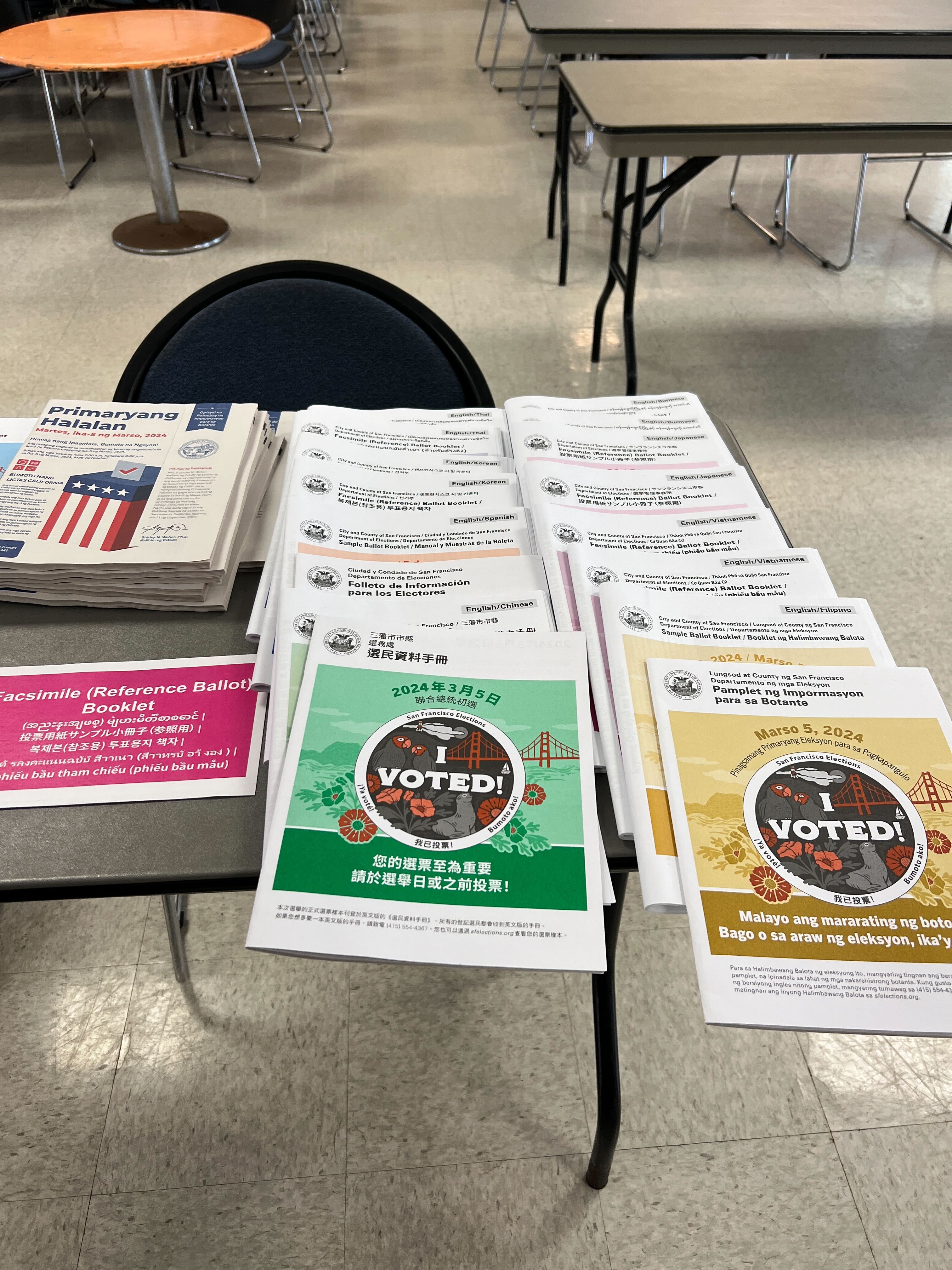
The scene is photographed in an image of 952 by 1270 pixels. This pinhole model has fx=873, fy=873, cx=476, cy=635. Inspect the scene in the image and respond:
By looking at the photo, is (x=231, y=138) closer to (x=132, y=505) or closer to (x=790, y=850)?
(x=132, y=505)

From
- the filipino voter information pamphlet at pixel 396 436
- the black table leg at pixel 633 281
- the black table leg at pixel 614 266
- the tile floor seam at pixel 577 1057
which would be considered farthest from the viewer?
the black table leg at pixel 614 266

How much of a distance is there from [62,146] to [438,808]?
549 cm

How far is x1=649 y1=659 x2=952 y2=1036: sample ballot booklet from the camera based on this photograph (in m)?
0.55

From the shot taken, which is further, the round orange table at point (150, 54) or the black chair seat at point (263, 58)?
the black chair seat at point (263, 58)

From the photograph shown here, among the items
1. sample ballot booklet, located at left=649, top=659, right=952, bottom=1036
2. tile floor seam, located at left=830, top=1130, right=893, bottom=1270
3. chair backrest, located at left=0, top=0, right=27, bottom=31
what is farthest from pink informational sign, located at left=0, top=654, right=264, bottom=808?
chair backrest, located at left=0, top=0, right=27, bottom=31

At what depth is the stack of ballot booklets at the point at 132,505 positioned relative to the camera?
2.81 feet

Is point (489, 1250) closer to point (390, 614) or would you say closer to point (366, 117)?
point (390, 614)

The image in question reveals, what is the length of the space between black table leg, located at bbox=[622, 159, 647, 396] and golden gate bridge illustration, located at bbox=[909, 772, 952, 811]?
2.17 meters

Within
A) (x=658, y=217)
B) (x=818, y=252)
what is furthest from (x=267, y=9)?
(x=818, y=252)

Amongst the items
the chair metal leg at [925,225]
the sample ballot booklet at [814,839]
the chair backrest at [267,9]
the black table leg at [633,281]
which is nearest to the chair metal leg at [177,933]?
the sample ballot booklet at [814,839]

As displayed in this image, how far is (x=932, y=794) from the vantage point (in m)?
0.65

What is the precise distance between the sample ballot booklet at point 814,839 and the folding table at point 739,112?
6.93ft

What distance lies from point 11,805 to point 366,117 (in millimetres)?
5607

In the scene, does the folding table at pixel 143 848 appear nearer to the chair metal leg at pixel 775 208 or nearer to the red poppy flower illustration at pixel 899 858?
the red poppy flower illustration at pixel 899 858
